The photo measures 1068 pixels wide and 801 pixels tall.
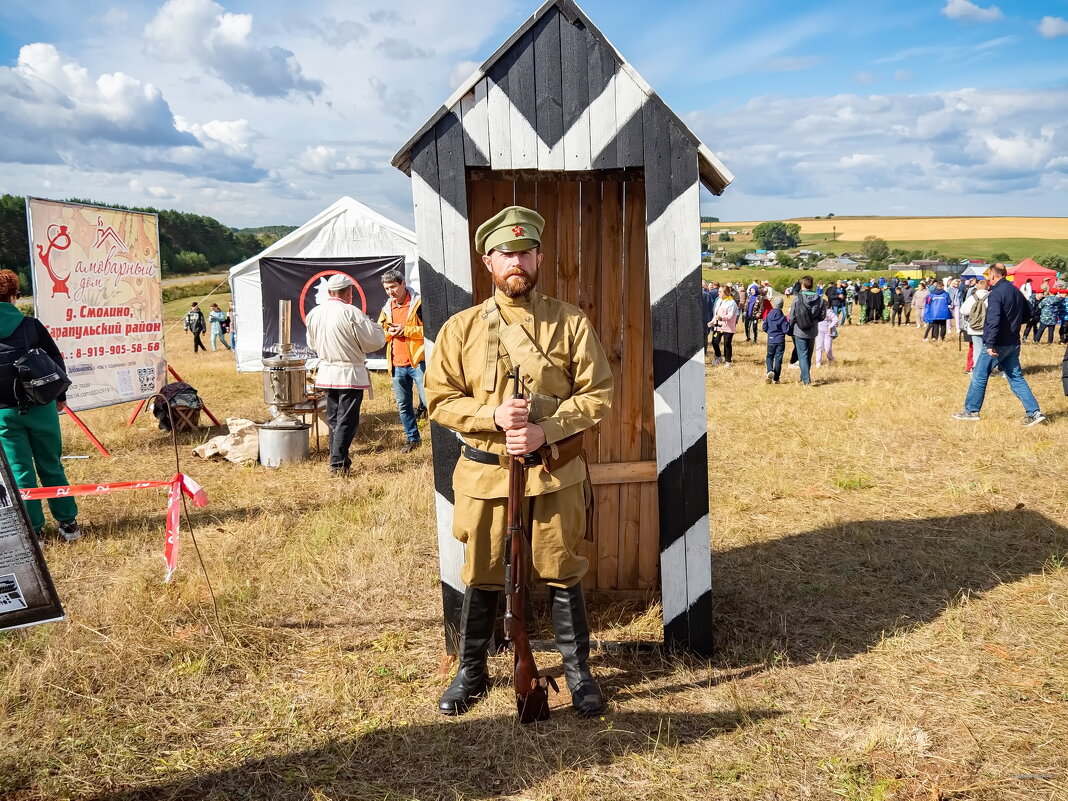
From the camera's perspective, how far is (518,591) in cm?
306

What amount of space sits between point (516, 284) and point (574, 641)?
5.19ft

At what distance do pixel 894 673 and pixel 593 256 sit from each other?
2562 mm

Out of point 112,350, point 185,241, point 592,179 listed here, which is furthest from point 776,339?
point 185,241

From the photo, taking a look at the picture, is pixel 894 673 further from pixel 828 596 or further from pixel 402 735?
pixel 402 735

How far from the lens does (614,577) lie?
176 inches

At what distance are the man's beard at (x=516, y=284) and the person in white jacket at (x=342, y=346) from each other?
14.0ft

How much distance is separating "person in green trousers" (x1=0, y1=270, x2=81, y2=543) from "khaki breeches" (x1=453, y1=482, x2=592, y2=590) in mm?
3484

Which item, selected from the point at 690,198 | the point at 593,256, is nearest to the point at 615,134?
the point at 690,198

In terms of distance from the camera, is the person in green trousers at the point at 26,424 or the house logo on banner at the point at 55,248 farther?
the house logo on banner at the point at 55,248

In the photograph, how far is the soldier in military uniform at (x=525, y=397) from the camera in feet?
10.1

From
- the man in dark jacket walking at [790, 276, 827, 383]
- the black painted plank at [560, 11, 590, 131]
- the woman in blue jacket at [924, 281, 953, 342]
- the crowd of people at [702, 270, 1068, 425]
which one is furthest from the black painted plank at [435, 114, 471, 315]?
the woman in blue jacket at [924, 281, 953, 342]

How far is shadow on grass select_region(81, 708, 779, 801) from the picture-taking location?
2.84 meters

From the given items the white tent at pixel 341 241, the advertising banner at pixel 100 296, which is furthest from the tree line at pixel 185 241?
the advertising banner at pixel 100 296

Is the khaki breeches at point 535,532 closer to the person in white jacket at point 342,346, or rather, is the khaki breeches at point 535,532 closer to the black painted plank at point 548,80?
the black painted plank at point 548,80
